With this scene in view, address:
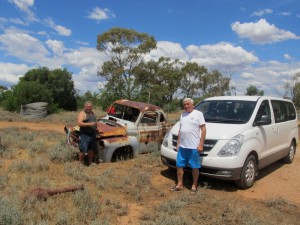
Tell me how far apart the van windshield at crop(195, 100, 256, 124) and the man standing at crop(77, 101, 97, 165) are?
271 cm

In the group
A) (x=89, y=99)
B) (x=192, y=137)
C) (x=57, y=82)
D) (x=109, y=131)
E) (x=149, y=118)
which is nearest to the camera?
(x=192, y=137)

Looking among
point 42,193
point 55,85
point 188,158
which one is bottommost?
point 42,193

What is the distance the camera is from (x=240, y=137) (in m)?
7.07

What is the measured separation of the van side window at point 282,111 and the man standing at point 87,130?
4561 millimetres

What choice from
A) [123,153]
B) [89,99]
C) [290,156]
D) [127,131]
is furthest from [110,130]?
[89,99]

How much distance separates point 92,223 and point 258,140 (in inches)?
170

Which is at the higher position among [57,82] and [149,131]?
[57,82]

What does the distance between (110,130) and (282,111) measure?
466 cm

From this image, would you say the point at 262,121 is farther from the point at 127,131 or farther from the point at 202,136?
the point at 127,131

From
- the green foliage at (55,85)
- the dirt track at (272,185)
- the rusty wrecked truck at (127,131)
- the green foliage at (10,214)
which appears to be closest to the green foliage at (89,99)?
the green foliage at (55,85)

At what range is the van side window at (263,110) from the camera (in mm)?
7929

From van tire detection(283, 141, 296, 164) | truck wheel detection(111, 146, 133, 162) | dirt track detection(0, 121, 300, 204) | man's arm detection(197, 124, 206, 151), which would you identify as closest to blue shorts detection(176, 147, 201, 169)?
man's arm detection(197, 124, 206, 151)

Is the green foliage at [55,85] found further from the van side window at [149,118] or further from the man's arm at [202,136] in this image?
the man's arm at [202,136]

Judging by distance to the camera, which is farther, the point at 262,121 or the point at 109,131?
the point at 109,131
